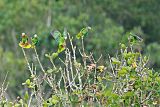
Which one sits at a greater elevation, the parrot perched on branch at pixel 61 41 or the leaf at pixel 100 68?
the parrot perched on branch at pixel 61 41

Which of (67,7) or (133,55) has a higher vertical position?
(133,55)

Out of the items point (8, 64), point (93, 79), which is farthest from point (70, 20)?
point (93, 79)

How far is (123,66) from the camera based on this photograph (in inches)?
137

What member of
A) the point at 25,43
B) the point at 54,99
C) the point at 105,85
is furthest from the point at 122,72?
the point at 25,43

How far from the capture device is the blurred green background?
1948 cm

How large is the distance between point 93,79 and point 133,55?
1.07 feet

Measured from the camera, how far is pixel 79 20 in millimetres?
20719

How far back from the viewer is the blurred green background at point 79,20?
19.5 m

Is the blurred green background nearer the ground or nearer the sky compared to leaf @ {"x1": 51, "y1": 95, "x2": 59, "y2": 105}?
nearer the ground

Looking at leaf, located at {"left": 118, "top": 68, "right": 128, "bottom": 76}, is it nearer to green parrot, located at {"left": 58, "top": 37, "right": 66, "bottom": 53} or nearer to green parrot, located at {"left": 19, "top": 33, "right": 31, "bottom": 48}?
green parrot, located at {"left": 58, "top": 37, "right": 66, "bottom": 53}

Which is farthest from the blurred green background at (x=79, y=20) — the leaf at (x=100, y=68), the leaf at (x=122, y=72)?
the leaf at (x=122, y=72)

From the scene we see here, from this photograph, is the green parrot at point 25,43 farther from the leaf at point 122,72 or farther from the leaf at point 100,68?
the leaf at point 122,72

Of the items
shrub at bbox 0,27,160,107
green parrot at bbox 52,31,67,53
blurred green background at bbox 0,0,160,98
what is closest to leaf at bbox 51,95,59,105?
shrub at bbox 0,27,160,107

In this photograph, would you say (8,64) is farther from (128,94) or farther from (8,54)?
(128,94)
